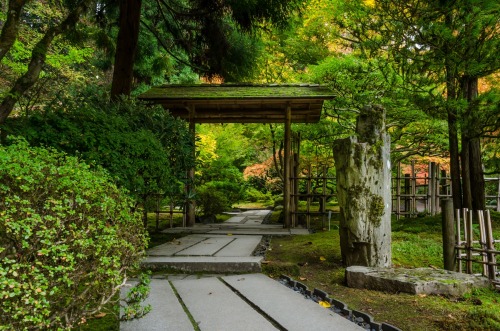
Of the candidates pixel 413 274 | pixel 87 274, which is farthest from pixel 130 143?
pixel 413 274

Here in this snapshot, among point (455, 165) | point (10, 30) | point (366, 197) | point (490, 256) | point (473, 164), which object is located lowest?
point (490, 256)

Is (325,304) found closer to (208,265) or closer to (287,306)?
(287,306)

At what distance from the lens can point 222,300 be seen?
10.5ft

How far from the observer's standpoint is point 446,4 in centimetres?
600

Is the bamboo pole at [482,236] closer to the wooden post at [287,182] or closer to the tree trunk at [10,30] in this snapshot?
the wooden post at [287,182]

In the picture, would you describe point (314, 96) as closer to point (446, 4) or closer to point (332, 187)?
point (446, 4)

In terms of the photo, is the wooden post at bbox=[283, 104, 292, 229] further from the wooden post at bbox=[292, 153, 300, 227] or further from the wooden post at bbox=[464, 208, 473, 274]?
the wooden post at bbox=[464, 208, 473, 274]

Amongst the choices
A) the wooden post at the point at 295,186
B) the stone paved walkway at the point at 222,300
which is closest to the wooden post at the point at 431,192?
the wooden post at the point at 295,186

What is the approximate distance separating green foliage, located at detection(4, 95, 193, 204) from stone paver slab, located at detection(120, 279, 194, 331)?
3.44 ft

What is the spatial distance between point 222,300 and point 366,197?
7.61ft

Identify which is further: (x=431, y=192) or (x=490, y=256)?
(x=431, y=192)

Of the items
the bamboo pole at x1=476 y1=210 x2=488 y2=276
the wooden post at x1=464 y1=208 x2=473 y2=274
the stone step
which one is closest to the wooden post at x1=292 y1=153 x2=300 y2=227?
the wooden post at x1=464 y1=208 x2=473 y2=274

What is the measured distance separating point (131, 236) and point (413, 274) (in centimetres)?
306

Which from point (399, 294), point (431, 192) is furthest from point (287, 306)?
point (431, 192)
